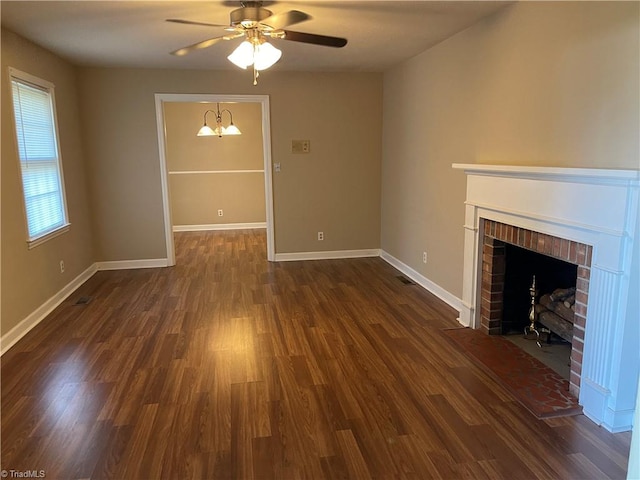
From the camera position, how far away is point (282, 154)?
18.5ft

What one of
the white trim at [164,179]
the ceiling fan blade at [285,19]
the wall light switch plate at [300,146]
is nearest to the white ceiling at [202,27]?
the ceiling fan blade at [285,19]

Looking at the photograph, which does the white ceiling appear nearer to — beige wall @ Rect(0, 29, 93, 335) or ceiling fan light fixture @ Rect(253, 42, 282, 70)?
beige wall @ Rect(0, 29, 93, 335)

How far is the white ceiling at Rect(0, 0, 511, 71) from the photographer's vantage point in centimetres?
298

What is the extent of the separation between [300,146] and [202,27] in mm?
2354

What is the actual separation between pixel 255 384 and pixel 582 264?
6.59 ft

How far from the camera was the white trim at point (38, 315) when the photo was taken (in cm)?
328

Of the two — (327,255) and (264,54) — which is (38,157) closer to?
(264,54)

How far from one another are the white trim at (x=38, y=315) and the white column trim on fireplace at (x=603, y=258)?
149 inches

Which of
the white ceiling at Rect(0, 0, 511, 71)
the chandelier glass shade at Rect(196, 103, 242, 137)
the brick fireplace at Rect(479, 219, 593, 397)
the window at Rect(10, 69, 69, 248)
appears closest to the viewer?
the brick fireplace at Rect(479, 219, 593, 397)

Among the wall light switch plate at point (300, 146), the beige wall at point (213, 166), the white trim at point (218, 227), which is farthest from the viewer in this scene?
the white trim at point (218, 227)

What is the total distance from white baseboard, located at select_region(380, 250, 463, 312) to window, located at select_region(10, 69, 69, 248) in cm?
366

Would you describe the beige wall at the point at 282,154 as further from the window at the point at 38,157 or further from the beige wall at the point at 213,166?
the beige wall at the point at 213,166

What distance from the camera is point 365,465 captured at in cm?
→ 203

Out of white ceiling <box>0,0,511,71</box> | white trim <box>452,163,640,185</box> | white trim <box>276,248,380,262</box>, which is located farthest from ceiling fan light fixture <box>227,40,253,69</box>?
white trim <box>276,248,380,262</box>
